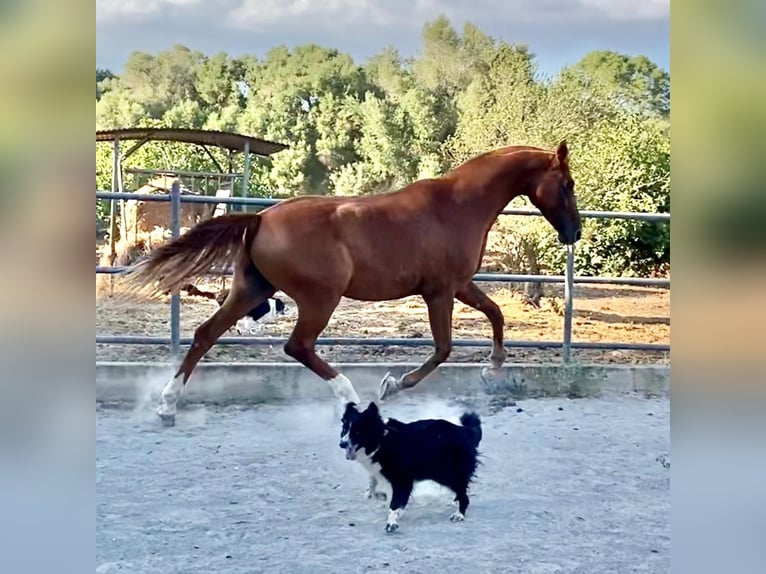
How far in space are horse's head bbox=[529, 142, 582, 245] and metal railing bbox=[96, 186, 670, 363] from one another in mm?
856

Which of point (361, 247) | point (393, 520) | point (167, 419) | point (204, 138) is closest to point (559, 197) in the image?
point (361, 247)

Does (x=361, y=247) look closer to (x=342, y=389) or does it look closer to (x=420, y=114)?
(x=342, y=389)

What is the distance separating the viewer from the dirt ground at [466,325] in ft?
14.0

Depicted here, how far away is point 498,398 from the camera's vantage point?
3.91 metres

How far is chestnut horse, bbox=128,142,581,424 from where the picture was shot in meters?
2.74

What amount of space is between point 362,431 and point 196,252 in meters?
0.97

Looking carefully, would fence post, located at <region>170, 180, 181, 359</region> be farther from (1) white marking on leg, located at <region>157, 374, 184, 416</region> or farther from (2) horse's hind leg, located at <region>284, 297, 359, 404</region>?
(2) horse's hind leg, located at <region>284, 297, 359, 404</region>

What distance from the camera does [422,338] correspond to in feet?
13.9

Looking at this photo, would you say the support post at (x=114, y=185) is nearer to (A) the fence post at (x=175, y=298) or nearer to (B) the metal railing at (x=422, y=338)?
(B) the metal railing at (x=422, y=338)

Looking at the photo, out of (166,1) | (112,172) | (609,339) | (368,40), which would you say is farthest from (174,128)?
(609,339)

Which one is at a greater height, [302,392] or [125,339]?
[125,339]

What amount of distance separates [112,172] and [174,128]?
46cm
